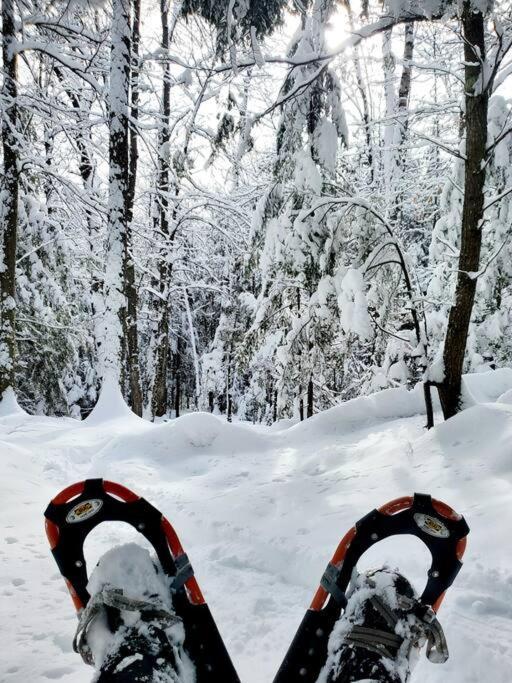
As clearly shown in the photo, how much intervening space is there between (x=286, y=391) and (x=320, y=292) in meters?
3.62

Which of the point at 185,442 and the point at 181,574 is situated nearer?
the point at 181,574

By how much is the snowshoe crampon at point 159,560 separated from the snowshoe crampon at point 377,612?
1.02 feet

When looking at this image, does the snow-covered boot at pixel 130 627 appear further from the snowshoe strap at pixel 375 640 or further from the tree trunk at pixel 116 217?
the tree trunk at pixel 116 217

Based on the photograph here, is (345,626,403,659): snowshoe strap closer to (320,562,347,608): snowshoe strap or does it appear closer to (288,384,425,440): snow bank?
(320,562,347,608): snowshoe strap

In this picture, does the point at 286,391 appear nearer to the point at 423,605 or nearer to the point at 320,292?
the point at 320,292

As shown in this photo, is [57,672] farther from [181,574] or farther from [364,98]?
[364,98]

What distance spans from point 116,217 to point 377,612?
28.6ft

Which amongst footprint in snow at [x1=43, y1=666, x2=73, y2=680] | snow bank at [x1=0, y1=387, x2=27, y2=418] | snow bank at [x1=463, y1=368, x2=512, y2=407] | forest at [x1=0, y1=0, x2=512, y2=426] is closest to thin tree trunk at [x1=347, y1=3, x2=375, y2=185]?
forest at [x1=0, y1=0, x2=512, y2=426]

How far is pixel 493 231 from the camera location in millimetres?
7230

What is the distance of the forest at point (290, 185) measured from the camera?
498 centimetres

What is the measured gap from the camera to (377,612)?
188cm

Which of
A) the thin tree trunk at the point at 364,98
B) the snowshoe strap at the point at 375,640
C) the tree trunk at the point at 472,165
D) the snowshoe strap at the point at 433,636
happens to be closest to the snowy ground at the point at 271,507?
the snowshoe strap at the point at 433,636

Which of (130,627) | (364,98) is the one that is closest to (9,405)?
(130,627)

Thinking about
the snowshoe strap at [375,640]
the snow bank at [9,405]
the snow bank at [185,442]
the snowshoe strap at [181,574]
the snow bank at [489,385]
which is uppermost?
the snowshoe strap at [181,574]
